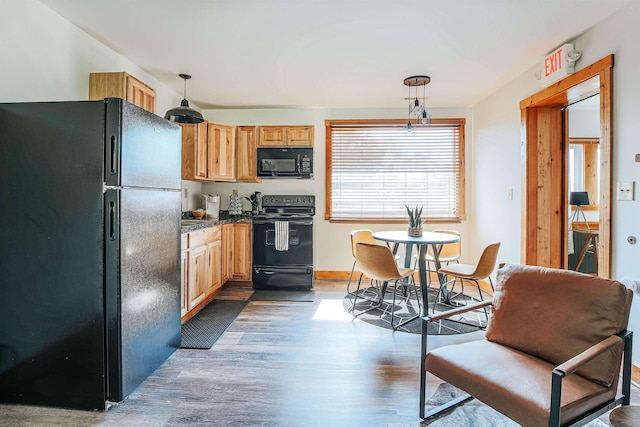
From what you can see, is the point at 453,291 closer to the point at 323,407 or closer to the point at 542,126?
the point at 542,126

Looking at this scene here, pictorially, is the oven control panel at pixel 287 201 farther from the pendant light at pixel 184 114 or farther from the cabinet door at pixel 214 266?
the pendant light at pixel 184 114

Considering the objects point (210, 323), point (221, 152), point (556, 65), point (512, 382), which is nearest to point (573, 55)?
point (556, 65)

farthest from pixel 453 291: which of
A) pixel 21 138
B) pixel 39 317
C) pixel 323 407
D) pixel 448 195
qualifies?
pixel 21 138

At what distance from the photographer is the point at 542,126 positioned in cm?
317

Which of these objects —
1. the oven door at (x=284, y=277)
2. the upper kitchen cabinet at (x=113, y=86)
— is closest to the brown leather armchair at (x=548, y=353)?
the oven door at (x=284, y=277)

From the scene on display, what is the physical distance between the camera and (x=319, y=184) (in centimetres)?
470

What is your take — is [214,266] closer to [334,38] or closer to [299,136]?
[299,136]

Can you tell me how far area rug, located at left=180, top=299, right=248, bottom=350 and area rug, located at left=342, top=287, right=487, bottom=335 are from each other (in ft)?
3.97

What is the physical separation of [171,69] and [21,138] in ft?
6.08

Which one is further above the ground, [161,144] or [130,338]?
[161,144]

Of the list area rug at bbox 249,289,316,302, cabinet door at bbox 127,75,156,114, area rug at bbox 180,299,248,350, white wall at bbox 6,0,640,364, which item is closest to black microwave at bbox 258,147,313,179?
white wall at bbox 6,0,640,364

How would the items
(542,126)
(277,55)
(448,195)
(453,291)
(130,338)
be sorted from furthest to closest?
(448,195) < (453,291) < (542,126) < (277,55) < (130,338)

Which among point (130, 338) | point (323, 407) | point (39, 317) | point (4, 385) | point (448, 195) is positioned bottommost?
point (323, 407)

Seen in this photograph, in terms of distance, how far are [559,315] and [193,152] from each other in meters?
3.74
